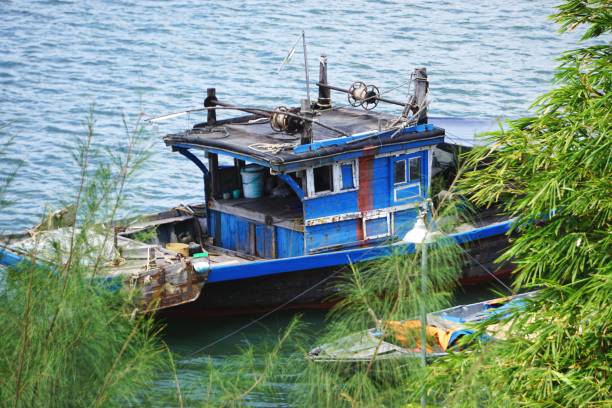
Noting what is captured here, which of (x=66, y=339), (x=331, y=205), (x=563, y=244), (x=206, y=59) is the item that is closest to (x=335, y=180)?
(x=331, y=205)

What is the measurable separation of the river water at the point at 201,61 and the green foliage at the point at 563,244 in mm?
13298

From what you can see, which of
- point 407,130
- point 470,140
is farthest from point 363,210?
point 470,140

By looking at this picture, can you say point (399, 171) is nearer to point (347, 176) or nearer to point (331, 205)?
point (347, 176)

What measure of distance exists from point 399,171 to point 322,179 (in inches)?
48.0

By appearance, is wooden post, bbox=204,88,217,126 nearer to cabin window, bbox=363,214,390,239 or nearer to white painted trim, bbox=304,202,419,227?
white painted trim, bbox=304,202,419,227

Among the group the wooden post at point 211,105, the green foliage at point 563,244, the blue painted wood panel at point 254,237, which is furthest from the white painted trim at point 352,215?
the green foliage at point 563,244

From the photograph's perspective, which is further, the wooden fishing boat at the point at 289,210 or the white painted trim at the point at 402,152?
the white painted trim at the point at 402,152

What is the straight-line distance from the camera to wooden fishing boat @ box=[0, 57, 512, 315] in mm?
15617

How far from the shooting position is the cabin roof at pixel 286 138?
51.1ft

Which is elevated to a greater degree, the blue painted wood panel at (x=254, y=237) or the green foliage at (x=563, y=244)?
the green foliage at (x=563, y=244)

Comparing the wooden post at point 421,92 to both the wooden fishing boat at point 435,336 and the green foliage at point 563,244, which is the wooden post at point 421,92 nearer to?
the wooden fishing boat at point 435,336

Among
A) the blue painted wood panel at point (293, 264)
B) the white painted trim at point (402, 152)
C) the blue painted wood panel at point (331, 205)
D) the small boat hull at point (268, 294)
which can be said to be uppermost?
the white painted trim at point (402, 152)

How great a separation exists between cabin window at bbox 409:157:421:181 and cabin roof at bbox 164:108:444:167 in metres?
0.44

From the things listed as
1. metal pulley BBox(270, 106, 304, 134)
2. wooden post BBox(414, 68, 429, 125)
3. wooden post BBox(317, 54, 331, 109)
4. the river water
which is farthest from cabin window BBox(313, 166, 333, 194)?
the river water
